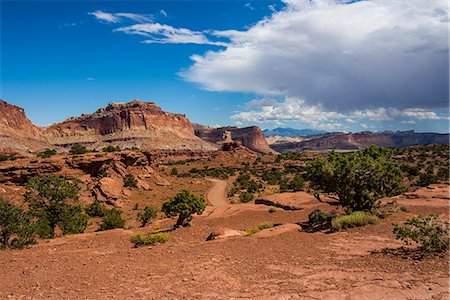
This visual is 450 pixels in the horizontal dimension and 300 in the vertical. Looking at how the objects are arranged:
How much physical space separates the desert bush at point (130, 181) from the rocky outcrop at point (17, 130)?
67.1 metres

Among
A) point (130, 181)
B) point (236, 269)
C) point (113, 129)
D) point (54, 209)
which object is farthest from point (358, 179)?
point (113, 129)

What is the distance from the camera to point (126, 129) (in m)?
154

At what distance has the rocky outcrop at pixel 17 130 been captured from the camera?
→ 326 ft

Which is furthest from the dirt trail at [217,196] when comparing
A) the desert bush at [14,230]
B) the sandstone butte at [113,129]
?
the sandstone butte at [113,129]

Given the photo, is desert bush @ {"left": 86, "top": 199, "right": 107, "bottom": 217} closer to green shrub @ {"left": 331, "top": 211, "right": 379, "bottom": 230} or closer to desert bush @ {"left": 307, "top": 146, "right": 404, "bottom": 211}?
desert bush @ {"left": 307, "top": 146, "right": 404, "bottom": 211}

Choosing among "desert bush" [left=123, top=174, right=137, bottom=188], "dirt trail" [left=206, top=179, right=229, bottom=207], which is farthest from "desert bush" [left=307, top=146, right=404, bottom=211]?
"desert bush" [left=123, top=174, right=137, bottom=188]

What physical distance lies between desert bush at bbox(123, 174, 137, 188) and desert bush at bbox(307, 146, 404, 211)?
32990 millimetres

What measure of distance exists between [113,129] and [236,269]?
15506 centimetres

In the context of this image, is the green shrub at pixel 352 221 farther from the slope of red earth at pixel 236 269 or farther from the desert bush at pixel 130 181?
the desert bush at pixel 130 181

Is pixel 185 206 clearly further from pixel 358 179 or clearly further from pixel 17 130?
pixel 17 130

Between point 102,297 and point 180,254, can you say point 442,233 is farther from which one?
point 102,297

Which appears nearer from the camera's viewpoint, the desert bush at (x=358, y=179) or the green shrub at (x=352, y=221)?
the green shrub at (x=352, y=221)

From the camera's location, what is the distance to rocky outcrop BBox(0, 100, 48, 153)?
326 ft

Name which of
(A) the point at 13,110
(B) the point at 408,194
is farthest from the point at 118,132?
(B) the point at 408,194
